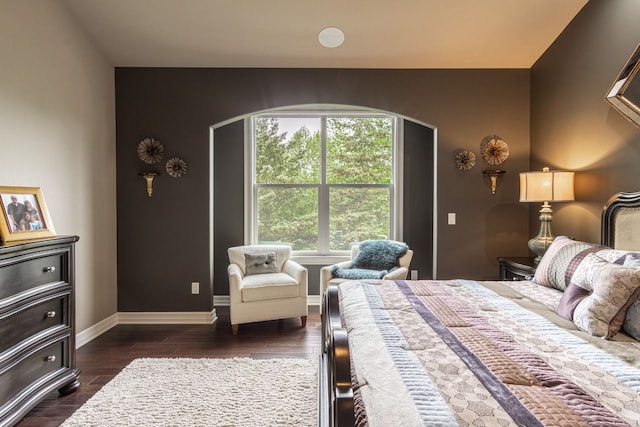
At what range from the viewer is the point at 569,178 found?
3217mm

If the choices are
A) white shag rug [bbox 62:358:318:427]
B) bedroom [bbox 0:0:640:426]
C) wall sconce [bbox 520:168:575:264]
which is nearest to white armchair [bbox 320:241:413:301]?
bedroom [bbox 0:0:640:426]

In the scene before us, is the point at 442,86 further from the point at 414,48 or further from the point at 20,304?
the point at 20,304

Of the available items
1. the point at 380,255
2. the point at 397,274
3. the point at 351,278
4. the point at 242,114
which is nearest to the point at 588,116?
the point at 397,274

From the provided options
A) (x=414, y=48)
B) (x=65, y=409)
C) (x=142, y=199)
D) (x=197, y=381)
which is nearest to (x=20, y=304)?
(x=65, y=409)

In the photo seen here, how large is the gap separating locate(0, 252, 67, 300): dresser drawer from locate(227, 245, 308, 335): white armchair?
5.14 ft

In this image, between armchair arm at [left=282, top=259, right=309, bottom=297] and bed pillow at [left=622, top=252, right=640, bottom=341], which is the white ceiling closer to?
armchair arm at [left=282, top=259, right=309, bottom=297]

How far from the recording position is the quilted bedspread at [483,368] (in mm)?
981

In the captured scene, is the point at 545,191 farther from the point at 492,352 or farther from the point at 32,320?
the point at 32,320

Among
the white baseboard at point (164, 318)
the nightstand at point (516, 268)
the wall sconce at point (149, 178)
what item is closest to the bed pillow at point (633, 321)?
the nightstand at point (516, 268)

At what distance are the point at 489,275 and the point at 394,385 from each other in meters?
3.31

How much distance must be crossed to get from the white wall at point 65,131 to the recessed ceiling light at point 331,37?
7.00 ft

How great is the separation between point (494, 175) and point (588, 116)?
0.98 meters

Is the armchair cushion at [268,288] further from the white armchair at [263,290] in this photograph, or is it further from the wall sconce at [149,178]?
the wall sconce at [149,178]

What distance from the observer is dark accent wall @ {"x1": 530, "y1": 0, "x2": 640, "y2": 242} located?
2.79 metres
